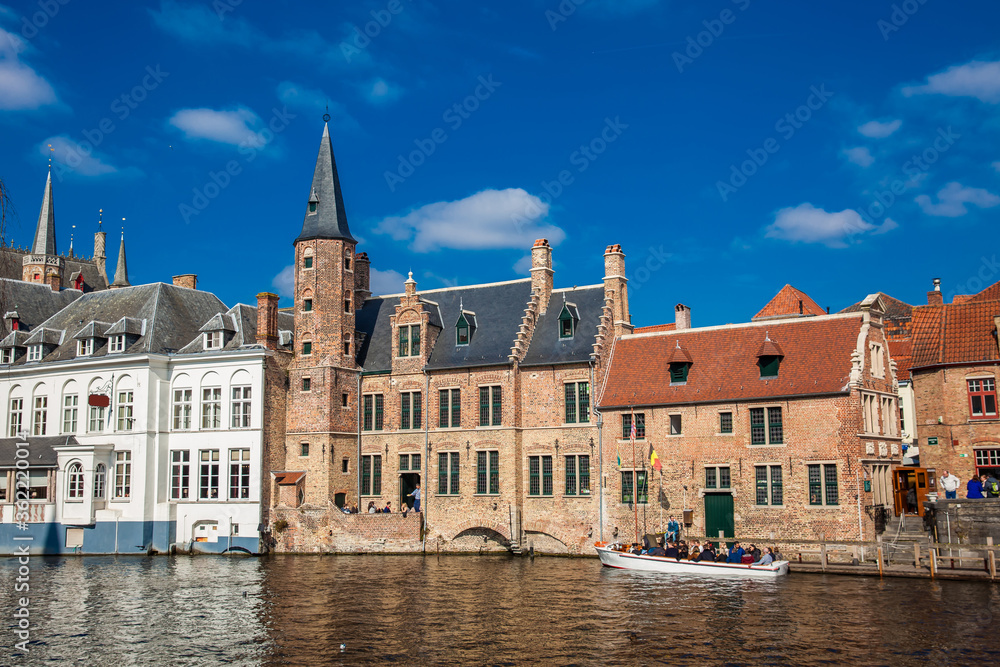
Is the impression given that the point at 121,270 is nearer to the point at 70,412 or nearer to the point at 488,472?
the point at 70,412

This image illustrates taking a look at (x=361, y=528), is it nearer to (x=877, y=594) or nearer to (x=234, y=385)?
(x=234, y=385)

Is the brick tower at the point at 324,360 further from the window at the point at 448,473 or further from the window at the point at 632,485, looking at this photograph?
the window at the point at 632,485

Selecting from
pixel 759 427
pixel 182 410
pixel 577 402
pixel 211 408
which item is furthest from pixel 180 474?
pixel 759 427

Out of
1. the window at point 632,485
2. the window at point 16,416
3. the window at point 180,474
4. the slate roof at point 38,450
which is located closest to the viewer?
the window at point 632,485

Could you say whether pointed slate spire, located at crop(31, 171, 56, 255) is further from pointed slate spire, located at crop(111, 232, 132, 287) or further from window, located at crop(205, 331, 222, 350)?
window, located at crop(205, 331, 222, 350)

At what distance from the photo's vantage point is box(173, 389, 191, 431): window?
46656 millimetres

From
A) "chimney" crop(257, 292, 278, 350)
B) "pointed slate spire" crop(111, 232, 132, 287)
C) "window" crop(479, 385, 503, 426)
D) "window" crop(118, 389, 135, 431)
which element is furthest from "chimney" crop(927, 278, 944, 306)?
"pointed slate spire" crop(111, 232, 132, 287)

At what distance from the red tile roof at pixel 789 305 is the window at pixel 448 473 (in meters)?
25.4

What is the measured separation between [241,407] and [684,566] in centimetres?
2345

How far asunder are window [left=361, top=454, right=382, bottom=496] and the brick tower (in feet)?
2.11

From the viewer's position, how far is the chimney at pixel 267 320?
46.8 meters

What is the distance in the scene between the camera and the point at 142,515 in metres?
44.7

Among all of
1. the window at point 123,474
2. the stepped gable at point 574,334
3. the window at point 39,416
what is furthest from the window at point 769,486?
the window at point 39,416

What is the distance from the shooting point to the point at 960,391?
42.6 m
